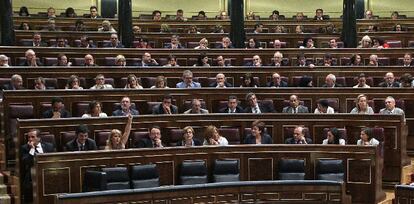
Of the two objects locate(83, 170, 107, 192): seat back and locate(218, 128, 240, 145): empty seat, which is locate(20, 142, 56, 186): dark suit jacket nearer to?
locate(83, 170, 107, 192): seat back

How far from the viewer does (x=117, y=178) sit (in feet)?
20.6

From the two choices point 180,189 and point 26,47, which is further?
point 26,47

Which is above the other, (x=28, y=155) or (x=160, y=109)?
(x=160, y=109)

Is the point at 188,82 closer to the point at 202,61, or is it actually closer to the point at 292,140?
the point at 202,61

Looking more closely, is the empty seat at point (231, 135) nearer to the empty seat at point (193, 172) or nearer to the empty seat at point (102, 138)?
the empty seat at point (193, 172)

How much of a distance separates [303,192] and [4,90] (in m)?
3.25

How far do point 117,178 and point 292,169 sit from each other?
5.30 feet

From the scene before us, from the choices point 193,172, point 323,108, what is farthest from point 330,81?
point 193,172

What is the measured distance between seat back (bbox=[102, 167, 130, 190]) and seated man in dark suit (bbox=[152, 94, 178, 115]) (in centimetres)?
142

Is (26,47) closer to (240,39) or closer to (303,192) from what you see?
(240,39)

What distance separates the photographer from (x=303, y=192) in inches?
244

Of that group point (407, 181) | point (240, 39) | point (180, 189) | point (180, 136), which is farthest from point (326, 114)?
point (240, 39)

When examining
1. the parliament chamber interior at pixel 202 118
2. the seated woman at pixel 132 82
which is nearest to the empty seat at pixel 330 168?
the parliament chamber interior at pixel 202 118

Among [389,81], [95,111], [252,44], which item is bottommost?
[95,111]
